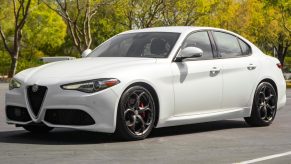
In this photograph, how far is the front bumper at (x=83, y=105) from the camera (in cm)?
730

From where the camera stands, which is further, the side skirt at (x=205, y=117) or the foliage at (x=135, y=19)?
the foliage at (x=135, y=19)

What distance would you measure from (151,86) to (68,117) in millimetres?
1097

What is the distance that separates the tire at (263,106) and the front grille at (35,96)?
135 inches

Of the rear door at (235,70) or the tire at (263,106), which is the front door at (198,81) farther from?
the tire at (263,106)

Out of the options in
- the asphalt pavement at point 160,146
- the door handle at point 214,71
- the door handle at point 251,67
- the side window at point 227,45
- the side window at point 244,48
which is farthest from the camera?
the side window at point 244,48

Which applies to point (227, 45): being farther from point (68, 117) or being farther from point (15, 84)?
point (15, 84)

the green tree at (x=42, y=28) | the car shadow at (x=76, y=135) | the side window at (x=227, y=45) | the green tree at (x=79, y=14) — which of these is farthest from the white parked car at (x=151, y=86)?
the green tree at (x=42, y=28)

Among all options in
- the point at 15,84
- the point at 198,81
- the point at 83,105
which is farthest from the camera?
the point at 198,81

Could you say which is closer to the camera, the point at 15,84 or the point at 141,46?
the point at 15,84

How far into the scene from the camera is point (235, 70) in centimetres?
920

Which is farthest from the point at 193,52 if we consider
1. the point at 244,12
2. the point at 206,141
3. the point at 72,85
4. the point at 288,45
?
the point at 288,45

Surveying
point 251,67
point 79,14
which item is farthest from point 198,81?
point 79,14

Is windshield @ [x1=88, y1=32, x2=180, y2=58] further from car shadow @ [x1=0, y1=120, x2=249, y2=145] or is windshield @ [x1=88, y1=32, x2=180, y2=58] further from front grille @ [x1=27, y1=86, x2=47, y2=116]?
front grille @ [x1=27, y1=86, x2=47, y2=116]

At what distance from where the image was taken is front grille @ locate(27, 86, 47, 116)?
24.4 feet
